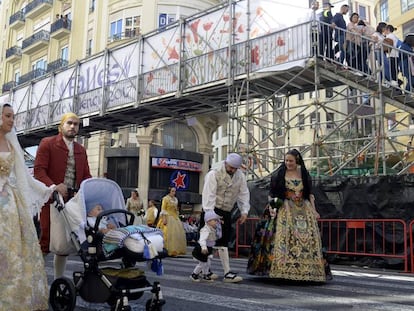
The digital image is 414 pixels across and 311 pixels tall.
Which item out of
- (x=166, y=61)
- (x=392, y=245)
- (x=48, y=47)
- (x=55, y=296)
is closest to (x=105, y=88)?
(x=166, y=61)

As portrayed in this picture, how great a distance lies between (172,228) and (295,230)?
5.96m

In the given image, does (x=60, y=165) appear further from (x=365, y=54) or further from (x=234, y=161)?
(x=365, y=54)

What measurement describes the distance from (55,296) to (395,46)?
994cm

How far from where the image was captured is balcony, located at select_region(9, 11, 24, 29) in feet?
129

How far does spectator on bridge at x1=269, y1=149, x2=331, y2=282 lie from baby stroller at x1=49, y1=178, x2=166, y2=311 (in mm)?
2476

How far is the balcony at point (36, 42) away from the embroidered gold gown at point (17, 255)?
1339 inches

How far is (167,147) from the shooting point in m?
29.0

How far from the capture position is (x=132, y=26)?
93.8ft

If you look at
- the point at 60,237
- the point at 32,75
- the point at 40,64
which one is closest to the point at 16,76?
the point at 40,64

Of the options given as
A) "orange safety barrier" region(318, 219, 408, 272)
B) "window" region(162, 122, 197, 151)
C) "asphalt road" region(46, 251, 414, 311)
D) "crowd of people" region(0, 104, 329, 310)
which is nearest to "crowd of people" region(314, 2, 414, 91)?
"orange safety barrier" region(318, 219, 408, 272)

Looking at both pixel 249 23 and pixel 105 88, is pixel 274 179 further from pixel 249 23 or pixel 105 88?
pixel 105 88

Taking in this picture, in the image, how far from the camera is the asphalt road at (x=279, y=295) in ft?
14.4

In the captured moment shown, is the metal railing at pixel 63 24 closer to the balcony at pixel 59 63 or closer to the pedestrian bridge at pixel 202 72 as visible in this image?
the balcony at pixel 59 63

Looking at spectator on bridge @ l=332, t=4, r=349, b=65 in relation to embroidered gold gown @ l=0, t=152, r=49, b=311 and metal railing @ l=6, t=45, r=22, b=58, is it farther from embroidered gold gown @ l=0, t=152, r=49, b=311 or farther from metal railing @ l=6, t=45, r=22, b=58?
metal railing @ l=6, t=45, r=22, b=58
